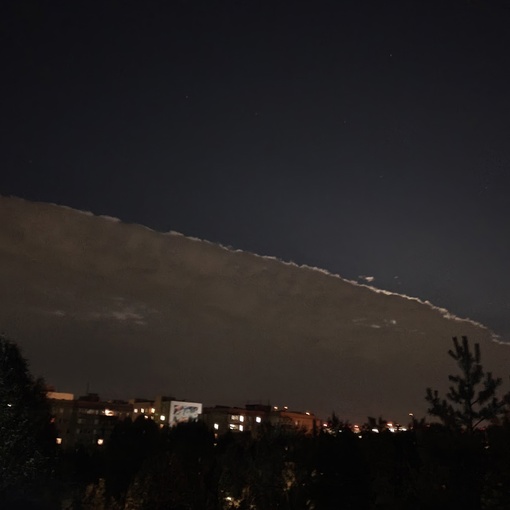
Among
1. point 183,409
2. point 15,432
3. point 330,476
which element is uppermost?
point 183,409

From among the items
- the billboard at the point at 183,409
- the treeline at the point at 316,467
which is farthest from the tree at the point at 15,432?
the billboard at the point at 183,409

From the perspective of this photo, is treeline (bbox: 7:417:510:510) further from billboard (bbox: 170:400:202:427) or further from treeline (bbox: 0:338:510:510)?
billboard (bbox: 170:400:202:427)

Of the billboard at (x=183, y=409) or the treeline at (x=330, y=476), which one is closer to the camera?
the treeline at (x=330, y=476)

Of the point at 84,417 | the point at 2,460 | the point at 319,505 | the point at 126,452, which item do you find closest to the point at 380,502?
the point at 319,505

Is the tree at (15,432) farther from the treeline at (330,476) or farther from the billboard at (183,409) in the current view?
the billboard at (183,409)

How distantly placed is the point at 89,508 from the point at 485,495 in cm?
1877

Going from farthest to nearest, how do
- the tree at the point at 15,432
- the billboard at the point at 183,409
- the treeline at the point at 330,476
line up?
the billboard at the point at 183,409
the tree at the point at 15,432
the treeline at the point at 330,476

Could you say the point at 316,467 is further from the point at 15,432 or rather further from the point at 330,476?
the point at 15,432

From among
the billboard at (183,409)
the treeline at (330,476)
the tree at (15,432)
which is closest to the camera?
the treeline at (330,476)

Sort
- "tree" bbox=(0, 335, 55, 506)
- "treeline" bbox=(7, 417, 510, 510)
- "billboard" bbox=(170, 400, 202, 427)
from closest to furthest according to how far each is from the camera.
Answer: "treeline" bbox=(7, 417, 510, 510) → "tree" bbox=(0, 335, 55, 506) → "billboard" bbox=(170, 400, 202, 427)

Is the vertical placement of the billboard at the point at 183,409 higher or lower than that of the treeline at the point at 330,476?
higher

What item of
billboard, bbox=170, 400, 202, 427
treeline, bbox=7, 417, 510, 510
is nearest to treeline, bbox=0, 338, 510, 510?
treeline, bbox=7, 417, 510, 510

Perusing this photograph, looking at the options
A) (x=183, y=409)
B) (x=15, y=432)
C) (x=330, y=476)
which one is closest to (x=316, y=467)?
(x=330, y=476)

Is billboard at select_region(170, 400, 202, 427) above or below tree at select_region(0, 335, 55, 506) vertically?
above
